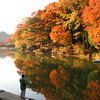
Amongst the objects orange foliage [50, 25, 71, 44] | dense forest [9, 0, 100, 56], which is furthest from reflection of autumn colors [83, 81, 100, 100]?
orange foliage [50, 25, 71, 44]

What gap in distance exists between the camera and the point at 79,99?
7531 millimetres

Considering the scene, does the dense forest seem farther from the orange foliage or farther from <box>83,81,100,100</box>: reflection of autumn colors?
<box>83,81,100,100</box>: reflection of autumn colors

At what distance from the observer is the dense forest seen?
23.7 metres

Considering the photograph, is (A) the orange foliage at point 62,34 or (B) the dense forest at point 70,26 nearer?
(B) the dense forest at point 70,26

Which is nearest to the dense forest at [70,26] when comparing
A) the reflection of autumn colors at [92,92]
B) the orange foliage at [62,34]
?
the orange foliage at [62,34]

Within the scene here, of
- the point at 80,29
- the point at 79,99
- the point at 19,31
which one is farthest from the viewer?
the point at 19,31

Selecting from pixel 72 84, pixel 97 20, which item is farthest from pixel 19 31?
pixel 72 84

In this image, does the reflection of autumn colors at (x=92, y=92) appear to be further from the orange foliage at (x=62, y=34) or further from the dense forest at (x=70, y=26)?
the orange foliage at (x=62, y=34)

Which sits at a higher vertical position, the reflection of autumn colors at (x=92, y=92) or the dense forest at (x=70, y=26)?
the dense forest at (x=70, y=26)

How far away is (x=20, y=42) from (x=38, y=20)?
76.1 feet

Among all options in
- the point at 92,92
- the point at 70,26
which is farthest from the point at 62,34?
the point at 92,92

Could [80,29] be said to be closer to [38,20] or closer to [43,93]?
[38,20]

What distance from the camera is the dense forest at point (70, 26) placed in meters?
23.7

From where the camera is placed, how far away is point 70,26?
3484 centimetres
